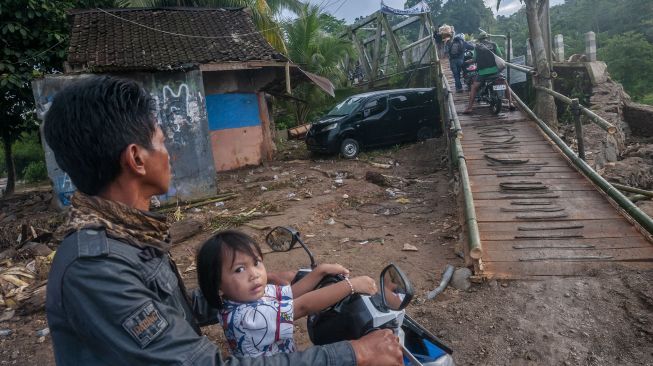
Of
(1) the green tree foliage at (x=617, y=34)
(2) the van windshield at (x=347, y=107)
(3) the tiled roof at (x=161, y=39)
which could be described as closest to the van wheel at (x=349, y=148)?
(2) the van windshield at (x=347, y=107)

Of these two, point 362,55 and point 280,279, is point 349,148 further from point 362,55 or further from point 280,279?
point 362,55

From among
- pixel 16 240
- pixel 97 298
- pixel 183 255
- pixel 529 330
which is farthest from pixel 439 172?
pixel 97 298

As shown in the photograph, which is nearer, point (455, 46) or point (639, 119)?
point (455, 46)

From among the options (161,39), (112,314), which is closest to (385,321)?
(112,314)

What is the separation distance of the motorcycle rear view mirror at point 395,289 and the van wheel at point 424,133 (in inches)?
460

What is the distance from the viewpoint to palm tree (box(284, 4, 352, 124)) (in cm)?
1825

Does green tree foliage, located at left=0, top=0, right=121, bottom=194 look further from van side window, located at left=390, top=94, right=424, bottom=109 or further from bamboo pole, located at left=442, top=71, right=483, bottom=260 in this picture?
bamboo pole, located at left=442, top=71, right=483, bottom=260

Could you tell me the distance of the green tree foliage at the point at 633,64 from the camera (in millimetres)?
22172

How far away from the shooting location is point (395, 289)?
1.52 meters

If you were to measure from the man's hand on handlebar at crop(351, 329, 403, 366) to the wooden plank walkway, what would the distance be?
3.17 meters

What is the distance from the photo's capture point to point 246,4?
51.6 ft

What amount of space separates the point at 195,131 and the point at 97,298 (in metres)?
8.42

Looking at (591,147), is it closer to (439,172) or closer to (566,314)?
(439,172)

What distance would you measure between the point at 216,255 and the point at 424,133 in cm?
1183
